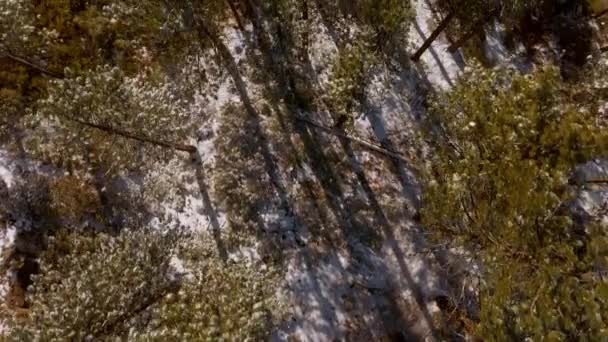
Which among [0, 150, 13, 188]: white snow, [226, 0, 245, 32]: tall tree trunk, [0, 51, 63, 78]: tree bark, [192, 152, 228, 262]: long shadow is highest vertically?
[226, 0, 245, 32]: tall tree trunk

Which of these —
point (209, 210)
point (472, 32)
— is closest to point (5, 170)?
point (209, 210)

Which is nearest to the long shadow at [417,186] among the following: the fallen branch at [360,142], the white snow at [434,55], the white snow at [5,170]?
the fallen branch at [360,142]

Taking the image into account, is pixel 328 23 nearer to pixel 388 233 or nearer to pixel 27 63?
pixel 388 233

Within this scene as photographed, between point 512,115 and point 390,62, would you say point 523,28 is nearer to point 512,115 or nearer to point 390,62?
point 390,62

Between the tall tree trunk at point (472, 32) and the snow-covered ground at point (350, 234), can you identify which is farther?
the tall tree trunk at point (472, 32)

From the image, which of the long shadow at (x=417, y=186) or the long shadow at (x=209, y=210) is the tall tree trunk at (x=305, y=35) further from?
the long shadow at (x=209, y=210)

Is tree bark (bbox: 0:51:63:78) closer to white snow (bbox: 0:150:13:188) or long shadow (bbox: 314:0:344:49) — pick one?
white snow (bbox: 0:150:13:188)

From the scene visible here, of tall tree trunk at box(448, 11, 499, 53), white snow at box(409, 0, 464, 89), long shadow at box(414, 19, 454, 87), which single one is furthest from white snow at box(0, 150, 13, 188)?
long shadow at box(414, 19, 454, 87)

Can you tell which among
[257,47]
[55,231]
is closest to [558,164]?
[257,47]
